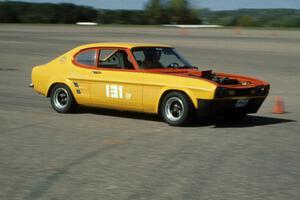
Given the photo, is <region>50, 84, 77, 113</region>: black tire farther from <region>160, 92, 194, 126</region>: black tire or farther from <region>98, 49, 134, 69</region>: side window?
<region>160, 92, 194, 126</region>: black tire

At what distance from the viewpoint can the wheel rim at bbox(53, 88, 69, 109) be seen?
35.7 ft

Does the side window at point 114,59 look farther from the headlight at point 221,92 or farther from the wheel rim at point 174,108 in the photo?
the headlight at point 221,92

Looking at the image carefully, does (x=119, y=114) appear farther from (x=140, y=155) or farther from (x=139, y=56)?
(x=140, y=155)

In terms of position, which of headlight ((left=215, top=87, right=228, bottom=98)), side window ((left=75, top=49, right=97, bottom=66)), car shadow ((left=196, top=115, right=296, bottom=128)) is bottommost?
car shadow ((left=196, top=115, right=296, bottom=128))

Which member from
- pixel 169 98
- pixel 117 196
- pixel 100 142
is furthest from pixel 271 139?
pixel 117 196

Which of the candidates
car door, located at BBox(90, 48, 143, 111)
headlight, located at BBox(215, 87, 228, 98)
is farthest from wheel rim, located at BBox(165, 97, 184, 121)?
headlight, located at BBox(215, 87, 228, 98)

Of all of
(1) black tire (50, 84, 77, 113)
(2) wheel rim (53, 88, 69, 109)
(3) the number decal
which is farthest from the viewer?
(2) wheel rim (53, 88, 69, 109)

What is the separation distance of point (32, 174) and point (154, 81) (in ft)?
11.6

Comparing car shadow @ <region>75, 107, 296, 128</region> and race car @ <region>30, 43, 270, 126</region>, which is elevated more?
race car @ <region>30, 43, 270, 126</region>

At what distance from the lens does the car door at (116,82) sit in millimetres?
9750

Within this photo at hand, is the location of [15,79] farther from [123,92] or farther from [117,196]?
[117,196]

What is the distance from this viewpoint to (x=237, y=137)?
8.62 meters

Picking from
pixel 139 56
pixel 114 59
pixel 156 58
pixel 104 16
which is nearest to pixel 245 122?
pixel 156 58

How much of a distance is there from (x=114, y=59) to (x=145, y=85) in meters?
0.96
